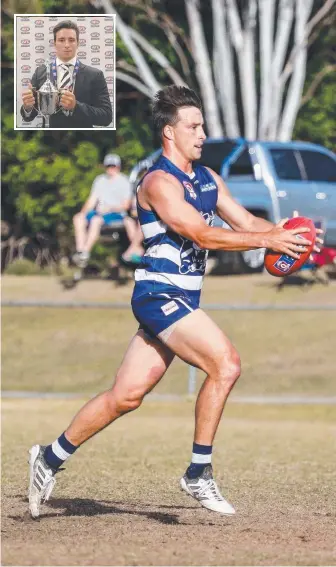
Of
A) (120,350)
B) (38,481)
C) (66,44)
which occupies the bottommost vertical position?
(120,350)

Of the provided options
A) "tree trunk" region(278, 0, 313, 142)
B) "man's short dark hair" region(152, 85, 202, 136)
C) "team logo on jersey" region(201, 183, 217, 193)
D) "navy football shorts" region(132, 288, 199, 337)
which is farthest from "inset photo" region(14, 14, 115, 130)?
"tree trunk" region(278, 0, 313, 142)

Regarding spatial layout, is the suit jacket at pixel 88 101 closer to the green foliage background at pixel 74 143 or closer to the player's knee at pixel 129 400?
the player's knee at pixel 129 400

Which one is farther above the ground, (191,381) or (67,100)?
(67,100)

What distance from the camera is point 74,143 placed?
915 inches

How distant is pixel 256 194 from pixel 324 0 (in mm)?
6365

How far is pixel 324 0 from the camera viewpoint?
23.7m

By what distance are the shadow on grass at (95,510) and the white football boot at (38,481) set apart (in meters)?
0.12

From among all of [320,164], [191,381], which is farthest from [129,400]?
[320,164]

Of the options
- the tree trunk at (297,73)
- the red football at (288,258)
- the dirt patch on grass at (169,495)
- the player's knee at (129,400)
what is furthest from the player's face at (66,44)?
the tree trunk at (297,73)

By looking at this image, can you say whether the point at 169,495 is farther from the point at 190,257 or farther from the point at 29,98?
the point at 29,98

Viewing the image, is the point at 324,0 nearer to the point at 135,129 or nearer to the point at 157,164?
the point at 135,129

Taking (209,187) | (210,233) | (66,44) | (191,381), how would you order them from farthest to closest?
(191,381) < (66,44) < (209,187) < (210,233)

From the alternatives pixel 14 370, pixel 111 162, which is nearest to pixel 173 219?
pixel 14 370

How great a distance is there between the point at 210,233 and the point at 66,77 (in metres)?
1.55
